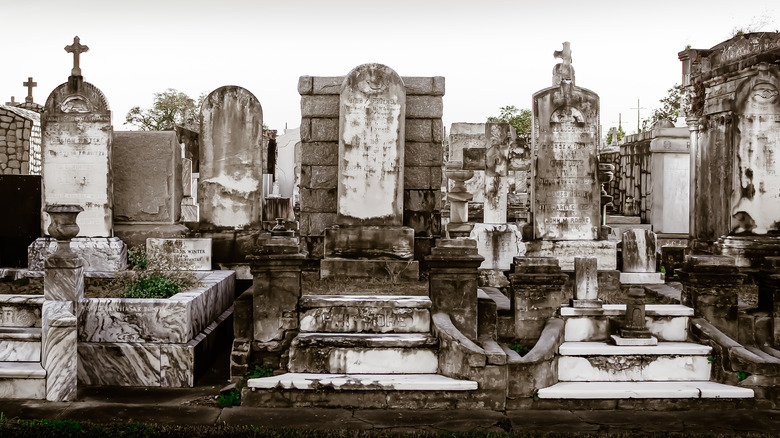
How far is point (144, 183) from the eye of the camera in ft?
29.3

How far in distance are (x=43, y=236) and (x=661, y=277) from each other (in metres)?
8.39

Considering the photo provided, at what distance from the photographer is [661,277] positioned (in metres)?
8.83

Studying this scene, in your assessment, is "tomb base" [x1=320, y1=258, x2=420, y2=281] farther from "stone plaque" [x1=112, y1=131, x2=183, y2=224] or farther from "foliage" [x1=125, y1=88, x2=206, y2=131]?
"foliage" [x1=125, y1=88, x2=206, y2=131]

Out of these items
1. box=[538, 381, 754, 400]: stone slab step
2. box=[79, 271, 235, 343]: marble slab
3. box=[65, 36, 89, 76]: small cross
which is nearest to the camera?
box=[538, 381, 754, 400]: stone slab step

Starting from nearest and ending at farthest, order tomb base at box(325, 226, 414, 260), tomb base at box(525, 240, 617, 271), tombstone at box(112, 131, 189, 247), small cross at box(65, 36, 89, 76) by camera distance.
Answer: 1. tomb base at box(325, 226, 414, 260)
2. small cross at box(65, 36, 89, 76)
3. tombstone at box(112, 131, 189, 247)
4. tomb base at box(525, 240, 617, 271)

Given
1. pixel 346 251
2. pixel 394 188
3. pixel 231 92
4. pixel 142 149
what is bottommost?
pixel 346 251

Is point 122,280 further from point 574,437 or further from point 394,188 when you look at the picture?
point 574,437

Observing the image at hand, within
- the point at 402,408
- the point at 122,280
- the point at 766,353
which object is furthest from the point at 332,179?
the point at 766,353

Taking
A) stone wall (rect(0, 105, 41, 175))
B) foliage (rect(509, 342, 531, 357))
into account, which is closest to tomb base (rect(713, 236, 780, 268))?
foliage (rect(509, 342, 531, 357))

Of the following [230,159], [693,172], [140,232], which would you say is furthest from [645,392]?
[140,232]

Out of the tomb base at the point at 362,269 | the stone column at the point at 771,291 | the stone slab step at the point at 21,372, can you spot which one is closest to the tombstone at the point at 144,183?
the tomb base at the point at 362,269

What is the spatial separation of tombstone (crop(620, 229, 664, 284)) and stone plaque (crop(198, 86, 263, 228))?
17.0 feet

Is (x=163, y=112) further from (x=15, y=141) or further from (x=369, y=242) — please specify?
(x=369, y=242)

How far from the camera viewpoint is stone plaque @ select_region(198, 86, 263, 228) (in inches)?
338
